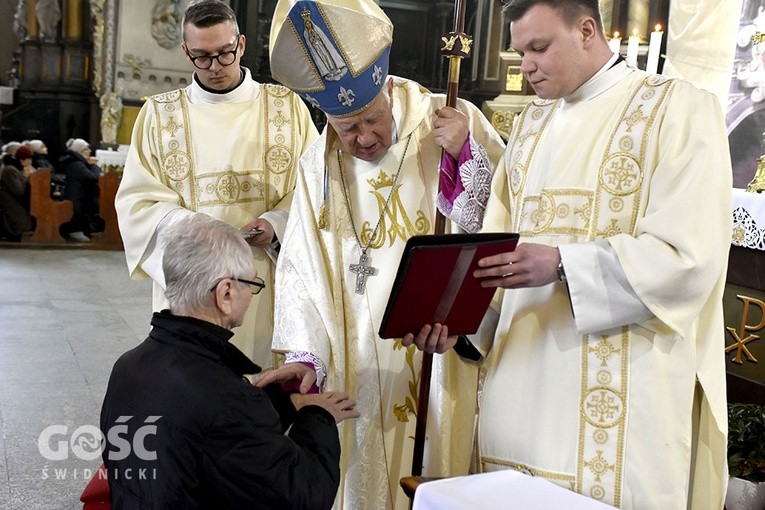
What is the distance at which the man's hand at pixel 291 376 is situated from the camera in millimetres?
2391

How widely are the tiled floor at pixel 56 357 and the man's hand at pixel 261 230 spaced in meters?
1.46

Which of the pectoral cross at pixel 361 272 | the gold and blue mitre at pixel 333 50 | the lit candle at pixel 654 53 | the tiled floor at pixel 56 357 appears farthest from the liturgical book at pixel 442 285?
the lit candle at pixel 654 53

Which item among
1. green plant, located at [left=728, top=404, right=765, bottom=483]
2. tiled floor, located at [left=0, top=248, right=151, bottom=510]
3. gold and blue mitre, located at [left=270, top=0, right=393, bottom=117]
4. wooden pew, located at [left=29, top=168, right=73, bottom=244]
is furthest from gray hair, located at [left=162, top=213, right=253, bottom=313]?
wooden pew, located at [left=29, top=168, right=73, bottom=244]

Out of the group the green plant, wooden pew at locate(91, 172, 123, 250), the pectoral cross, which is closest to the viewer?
the pectoral cross

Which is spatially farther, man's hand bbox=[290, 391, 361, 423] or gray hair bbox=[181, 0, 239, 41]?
gray hair bbox=[181, 0, 239, 41]

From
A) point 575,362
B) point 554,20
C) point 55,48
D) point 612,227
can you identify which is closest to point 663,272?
point 612,227

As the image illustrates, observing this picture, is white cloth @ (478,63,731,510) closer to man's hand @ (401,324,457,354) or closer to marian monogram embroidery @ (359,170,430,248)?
man's hand @ (401,324,457,354)

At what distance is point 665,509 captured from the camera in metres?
2.04

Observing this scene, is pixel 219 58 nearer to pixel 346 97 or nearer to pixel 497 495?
pixel 346 97

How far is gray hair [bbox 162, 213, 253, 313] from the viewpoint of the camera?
2.04 meters

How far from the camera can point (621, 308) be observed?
198cm

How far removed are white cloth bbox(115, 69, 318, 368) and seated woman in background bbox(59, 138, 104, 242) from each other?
8228mm

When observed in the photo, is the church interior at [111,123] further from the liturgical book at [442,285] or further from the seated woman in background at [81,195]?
the liturgical book at [442,285]

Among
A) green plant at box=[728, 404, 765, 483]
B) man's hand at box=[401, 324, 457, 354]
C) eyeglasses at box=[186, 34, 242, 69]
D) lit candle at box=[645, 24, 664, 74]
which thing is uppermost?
lit candle at box=[645, 24, 664, 74]
